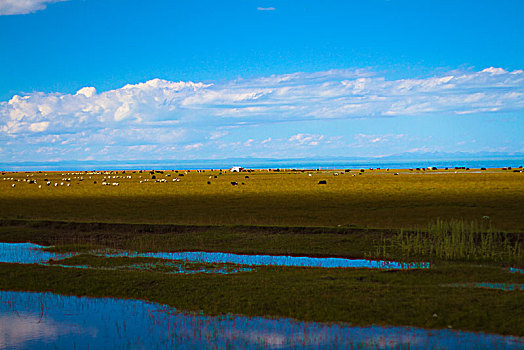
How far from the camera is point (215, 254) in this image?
927 inches

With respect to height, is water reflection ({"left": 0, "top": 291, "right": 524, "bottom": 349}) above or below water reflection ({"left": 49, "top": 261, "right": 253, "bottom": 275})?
below

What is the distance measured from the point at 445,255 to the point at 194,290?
33.4 ft

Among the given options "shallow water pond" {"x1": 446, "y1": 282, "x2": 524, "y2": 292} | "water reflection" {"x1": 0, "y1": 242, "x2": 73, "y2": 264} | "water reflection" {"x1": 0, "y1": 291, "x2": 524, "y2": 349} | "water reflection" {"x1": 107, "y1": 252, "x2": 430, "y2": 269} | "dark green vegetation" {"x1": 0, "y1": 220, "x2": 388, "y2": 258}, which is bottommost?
"water reflection" {"x1": 0, "y1": 291, "x2": 524, "y2": 349}

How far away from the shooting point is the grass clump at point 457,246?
67.7 feet

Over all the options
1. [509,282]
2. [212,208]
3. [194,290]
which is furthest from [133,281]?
[212,208]

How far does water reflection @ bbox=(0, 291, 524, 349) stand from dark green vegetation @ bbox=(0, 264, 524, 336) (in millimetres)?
502

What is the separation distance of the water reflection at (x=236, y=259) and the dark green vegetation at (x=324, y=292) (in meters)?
1.74

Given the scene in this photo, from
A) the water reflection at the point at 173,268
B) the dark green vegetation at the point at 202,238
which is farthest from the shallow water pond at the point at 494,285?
the water reflection at the point at 173,268

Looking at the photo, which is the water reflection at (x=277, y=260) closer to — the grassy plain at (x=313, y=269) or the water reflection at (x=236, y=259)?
the water reflection at (x=236, y=259)

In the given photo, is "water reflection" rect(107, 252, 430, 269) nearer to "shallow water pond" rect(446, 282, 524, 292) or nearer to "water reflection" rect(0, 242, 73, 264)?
"water reflection" rect(0, 242, 73, 264)

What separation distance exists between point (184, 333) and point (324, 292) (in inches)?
171

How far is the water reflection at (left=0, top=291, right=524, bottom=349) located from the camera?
12312 millimetres

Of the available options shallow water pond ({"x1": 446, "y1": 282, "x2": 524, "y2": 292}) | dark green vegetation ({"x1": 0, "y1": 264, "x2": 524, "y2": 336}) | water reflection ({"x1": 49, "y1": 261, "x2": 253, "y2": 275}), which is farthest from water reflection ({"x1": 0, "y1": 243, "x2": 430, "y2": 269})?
shallow water pond ({"x1": 446, "y1": 282, "x2": 524, "y2": 292})

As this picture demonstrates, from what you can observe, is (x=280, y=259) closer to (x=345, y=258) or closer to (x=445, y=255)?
(x=345, y=258)
